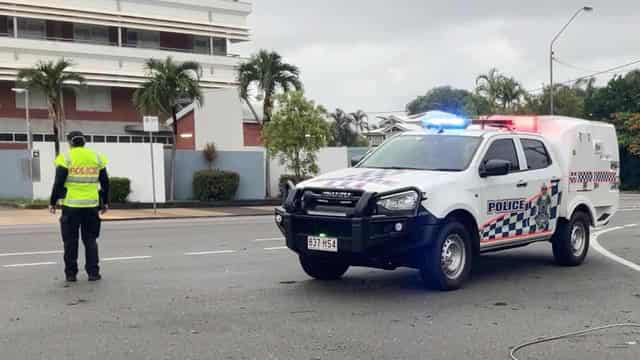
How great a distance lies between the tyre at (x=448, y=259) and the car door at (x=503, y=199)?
389 mm

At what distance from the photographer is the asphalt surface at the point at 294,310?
590 centimetres

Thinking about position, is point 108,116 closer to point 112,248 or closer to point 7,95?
point 7,95

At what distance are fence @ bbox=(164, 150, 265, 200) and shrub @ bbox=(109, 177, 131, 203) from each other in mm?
2521

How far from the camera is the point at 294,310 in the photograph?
289 inches

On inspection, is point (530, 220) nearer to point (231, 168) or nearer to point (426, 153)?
point (426, 153)

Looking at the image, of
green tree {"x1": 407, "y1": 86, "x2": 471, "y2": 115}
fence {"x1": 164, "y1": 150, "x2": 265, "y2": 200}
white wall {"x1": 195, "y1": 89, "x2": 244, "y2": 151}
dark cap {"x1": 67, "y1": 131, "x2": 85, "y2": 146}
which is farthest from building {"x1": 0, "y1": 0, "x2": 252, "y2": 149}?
green tree {"x1": 407, "y1": 86, "x2": 471, "y2": 115}

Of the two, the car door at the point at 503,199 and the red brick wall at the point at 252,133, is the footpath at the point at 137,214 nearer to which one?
the car door at the point at 503,199

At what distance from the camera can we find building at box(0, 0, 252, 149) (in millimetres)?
43312

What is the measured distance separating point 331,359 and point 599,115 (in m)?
53.8

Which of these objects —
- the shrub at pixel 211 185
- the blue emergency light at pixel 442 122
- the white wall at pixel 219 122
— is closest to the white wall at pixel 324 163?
the white wall at pixel 219 122

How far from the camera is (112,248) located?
1291 centimetres

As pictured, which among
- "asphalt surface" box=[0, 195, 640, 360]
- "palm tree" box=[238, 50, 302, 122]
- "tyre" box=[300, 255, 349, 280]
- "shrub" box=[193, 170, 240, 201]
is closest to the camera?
"asphalt surface" box=[0, 195, 640, 360]

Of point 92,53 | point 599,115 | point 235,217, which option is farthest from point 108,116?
point 599,115

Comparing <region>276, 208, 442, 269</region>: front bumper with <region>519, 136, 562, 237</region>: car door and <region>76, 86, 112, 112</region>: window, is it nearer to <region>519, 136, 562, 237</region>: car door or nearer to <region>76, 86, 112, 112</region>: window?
<region>519, 136, 562, 237</region>: car door
